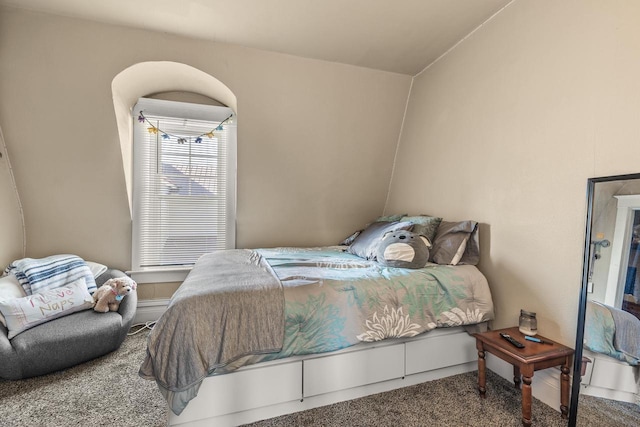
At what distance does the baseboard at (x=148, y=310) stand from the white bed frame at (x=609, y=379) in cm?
329

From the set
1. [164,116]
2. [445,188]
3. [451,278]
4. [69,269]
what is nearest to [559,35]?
[445,188]

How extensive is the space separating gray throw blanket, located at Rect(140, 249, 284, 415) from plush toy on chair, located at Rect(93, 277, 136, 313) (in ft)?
3.92

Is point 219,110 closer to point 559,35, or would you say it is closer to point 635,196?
point 559,35

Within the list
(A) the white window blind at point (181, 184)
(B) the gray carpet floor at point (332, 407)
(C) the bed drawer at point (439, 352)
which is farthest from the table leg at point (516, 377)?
(A) the white window blind at point (181, 184)

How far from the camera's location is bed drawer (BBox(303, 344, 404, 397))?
1.67 metres

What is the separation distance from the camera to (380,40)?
2373mm

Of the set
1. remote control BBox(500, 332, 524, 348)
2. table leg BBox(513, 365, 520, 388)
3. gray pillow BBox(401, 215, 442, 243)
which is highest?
gray pillow BBox(401, 215, 442, 243)

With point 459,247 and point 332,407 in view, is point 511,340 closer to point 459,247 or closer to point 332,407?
point 459,247

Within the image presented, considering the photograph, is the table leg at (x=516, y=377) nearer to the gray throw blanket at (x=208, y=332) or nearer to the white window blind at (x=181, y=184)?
the gray throw blanket at (x=208, y=332)

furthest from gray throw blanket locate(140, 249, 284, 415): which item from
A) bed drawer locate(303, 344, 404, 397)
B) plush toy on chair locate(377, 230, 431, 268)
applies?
plush toy on chair locate(377, 230, 431, 268)

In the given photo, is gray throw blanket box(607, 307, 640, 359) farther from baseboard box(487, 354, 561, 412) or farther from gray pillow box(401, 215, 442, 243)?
gray pillow box(401, 215, 442, 243)

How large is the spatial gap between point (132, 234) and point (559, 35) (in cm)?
374

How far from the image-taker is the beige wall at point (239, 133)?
2252 mm

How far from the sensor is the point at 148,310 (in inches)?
118
